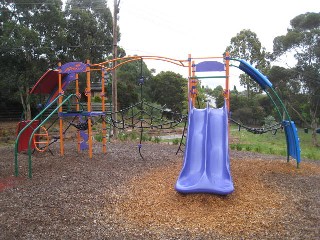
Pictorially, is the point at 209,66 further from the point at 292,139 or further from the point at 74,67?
the point at 74,67

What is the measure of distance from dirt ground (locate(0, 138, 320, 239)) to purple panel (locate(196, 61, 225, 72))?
2.45 meters

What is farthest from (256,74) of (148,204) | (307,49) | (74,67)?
(307,49)

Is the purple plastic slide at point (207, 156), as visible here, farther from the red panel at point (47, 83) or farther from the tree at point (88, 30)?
the tree at point (88, 30)

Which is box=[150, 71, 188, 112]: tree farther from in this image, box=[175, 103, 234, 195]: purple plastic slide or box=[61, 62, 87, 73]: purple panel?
box=[175, 103, 234, 195]: purple plastic slide

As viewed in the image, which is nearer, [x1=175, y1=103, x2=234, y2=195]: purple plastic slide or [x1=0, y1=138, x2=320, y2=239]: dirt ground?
[x1=0, y1=138, x2=320, y2=239]: dirt ground

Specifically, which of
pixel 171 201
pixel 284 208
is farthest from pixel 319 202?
pixel 171 201

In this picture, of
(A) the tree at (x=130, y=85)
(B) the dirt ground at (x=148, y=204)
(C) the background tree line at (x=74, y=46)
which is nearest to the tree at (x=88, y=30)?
(C) the background tree line at (x=74, y=46)

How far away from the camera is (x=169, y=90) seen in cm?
3462

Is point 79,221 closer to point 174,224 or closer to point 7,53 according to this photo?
point 174,224

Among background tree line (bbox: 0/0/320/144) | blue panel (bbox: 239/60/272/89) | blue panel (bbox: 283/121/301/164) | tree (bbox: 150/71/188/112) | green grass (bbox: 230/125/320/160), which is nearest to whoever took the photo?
blue panel (bbox: 239/60/272/89)

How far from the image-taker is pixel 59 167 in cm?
822

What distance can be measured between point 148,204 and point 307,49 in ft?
69.4

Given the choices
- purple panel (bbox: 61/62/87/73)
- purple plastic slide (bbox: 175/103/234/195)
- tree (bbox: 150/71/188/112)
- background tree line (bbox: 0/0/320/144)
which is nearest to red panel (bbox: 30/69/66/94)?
purple panel (bbox: 61/62/87/73)

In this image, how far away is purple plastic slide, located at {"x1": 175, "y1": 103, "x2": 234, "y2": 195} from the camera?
5781mm
